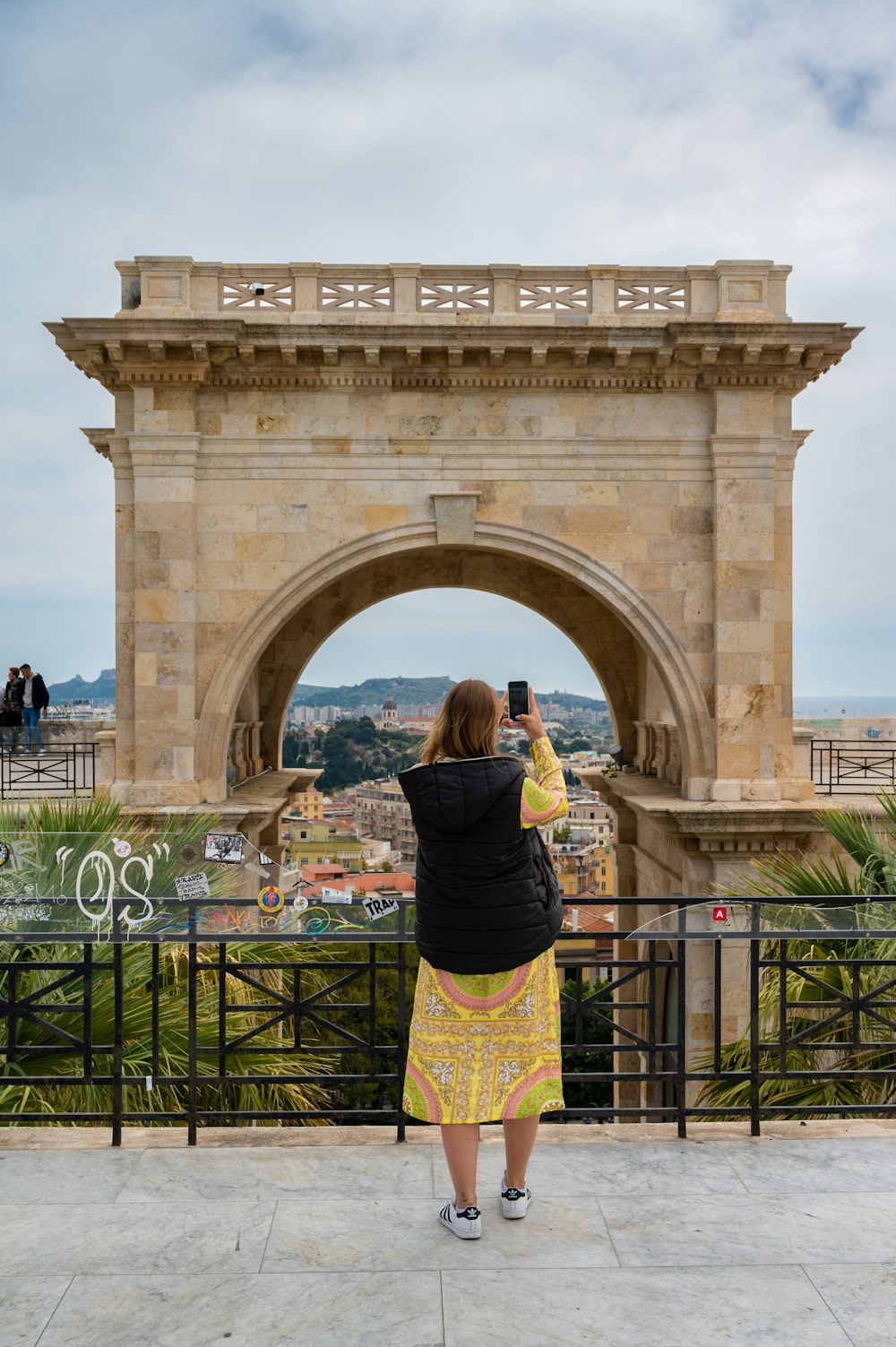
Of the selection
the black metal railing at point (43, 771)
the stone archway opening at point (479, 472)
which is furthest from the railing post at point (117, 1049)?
the black metal railing at point (43, 771)

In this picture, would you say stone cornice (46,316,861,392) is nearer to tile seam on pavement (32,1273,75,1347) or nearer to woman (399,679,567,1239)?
woman (399,679,567,1239)

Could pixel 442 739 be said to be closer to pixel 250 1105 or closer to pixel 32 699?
pixel 250 1105

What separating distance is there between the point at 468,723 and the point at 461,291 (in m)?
9.56

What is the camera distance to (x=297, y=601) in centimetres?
1195

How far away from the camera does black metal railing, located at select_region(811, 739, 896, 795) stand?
1303 centimetres

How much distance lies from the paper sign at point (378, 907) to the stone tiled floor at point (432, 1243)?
2.72ft

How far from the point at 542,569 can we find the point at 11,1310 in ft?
46.2

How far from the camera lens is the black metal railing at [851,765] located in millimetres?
13031

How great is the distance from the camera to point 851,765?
13.4 m

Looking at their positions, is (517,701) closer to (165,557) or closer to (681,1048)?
(681,1048)

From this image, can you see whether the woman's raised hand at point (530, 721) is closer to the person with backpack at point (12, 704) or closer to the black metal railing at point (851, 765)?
the black metal railing at point (851, 765)

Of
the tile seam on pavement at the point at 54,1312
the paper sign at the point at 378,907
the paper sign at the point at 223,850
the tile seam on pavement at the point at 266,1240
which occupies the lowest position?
the tile seam on pavement at the point at 266,1240

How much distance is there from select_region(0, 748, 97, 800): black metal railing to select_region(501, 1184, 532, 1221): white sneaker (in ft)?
32.3

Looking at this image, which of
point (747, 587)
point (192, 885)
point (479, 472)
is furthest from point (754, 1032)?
point (479, 472)
